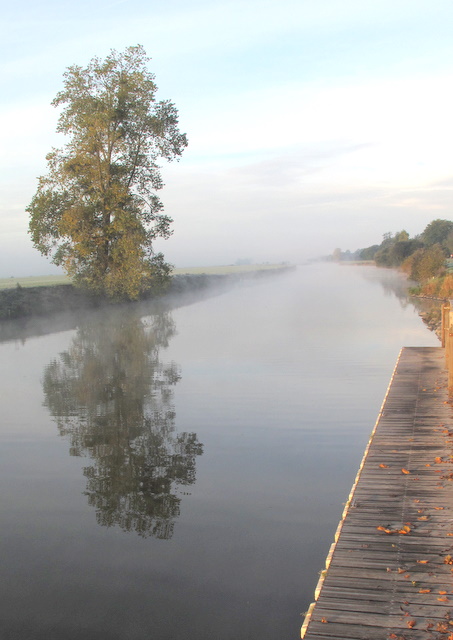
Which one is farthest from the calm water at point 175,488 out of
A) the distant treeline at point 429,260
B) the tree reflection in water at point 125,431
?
the distant treeline at point 429,260

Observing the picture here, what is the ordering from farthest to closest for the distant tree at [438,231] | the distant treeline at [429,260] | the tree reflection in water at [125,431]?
the distant tree at [438,231], the distant treeline at [429,260], the tree reflection in water at [125,431]

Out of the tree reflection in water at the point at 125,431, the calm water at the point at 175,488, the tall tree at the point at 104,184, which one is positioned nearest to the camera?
the calm water at the point at 175,488

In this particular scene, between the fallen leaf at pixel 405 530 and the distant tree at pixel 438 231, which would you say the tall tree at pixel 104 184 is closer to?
the fallen leaf at pixel 405 530

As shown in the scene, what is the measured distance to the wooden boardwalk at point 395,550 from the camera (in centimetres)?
467

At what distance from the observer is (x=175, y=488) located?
30.3 ft

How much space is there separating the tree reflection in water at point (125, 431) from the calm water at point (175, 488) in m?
0.04

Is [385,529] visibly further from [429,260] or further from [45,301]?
[429,260]

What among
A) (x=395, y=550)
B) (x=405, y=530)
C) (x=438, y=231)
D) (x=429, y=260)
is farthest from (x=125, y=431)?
(x=438, y=231)

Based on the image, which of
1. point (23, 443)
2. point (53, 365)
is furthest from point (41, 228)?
point (23, 443)

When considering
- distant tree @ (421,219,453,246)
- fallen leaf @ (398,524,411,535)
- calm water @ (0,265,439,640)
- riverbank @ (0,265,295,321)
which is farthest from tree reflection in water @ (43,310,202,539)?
distant tree @ (421,219,453,246)

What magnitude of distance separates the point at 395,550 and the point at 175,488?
4156 mm

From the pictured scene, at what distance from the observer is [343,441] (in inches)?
446

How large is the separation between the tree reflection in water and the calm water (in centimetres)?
4

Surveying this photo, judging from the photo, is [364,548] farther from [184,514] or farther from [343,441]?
[343,441]
